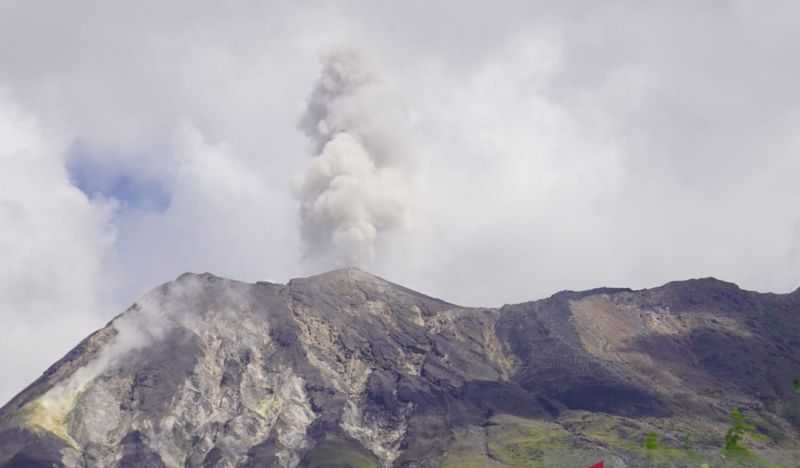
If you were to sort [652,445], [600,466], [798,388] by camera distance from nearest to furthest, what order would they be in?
1. [652,445]
2. [798,388]
3. [600,466]

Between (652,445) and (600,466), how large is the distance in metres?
18.8

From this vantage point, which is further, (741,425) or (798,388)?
(798,388)

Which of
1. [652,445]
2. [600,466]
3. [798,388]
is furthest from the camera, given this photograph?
[600,466]

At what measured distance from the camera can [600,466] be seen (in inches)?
1423

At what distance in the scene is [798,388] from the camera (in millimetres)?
21047

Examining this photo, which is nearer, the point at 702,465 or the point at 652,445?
the point at 652,445

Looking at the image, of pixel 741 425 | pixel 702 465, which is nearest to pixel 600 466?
pixel 702 465

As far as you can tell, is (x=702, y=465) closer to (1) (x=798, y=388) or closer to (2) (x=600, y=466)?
(1) (x=798, y=388)

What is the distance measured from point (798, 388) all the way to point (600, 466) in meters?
16.1

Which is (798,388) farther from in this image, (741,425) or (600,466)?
(600,466)

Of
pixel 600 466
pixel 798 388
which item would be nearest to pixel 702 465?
pixel 798 388

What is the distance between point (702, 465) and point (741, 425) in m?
3.26

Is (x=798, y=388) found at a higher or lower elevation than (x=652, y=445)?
higher

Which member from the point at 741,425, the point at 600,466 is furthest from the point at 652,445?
the point at 600,466
